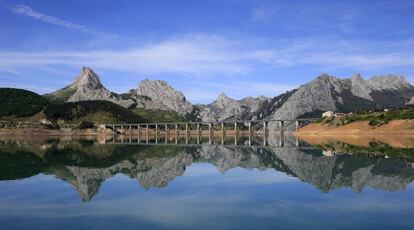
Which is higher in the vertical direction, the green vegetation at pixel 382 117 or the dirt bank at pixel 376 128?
the green vegetation at pixel 382 117

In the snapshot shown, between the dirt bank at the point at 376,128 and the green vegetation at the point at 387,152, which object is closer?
the green vegetation at the point at 387,152

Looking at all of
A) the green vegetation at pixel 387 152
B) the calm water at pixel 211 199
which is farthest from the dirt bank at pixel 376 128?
the calm water at pixel 211 199

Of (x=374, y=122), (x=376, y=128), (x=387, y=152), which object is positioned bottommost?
(x=387, y=152)

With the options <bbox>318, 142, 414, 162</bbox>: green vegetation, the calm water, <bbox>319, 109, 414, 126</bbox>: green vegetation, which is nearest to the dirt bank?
<bbox>319, 109, 414, 126</bbox>: green vegetation

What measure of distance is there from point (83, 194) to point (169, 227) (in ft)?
41.4

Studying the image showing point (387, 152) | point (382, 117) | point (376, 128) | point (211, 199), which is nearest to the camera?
point (211, 199)

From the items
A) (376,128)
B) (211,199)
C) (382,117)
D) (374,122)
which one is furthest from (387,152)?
(382,117)

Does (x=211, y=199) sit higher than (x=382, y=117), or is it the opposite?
(x=382, y=117)

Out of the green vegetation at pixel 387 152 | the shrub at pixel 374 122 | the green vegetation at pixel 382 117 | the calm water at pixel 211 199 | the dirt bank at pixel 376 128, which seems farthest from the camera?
the shrub at pixel 374 122

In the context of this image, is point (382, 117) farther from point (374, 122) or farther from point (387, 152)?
point (387, 152)

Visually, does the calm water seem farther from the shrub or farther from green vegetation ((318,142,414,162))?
the shrub

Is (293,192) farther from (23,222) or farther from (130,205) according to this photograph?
(23,222)

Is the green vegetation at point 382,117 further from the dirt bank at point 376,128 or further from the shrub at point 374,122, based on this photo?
the dirt bank at point 376,128

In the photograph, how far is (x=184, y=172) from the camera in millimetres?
48125
